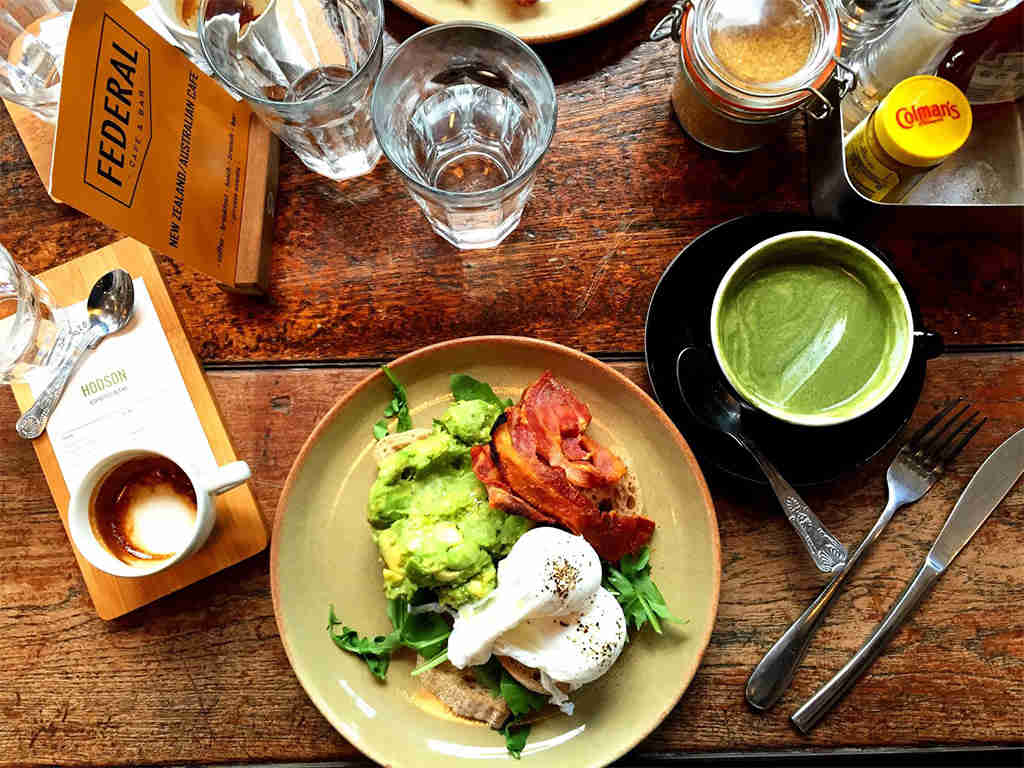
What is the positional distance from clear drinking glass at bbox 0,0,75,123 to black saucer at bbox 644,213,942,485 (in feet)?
3.58

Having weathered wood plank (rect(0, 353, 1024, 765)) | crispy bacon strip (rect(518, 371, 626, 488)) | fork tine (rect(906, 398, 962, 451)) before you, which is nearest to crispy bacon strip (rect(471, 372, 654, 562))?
crispy bacon strip (rect(518, 371, 626, 488))

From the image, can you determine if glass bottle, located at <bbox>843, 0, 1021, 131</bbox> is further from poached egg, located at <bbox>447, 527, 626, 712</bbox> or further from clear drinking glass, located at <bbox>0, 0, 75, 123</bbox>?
clear drinking glass, located at <bbox>0, 0, 75, 123</bbox>

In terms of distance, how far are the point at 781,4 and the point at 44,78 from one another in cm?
123

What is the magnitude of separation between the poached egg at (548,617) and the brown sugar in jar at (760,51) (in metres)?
0.70

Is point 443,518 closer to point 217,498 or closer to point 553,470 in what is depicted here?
point 553,470

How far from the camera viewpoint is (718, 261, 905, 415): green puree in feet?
3.81

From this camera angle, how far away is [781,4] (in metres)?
1.17

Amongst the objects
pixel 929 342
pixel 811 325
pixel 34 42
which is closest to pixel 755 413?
pixel 811 325

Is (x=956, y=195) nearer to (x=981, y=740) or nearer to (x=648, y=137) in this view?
(x=648, y=137)

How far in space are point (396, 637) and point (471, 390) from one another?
0.40 meters

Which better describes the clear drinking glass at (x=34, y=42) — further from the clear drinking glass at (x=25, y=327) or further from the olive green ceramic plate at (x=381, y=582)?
the olive green ceramic plate at (x=381, y=582)

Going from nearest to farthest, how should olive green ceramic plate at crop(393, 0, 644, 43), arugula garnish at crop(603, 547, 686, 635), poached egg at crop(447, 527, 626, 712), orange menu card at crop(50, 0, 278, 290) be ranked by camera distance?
orange menu card at crop(50, 0, 278, 290)
poached egg at crop(447, 527, 626, 712)
arugula garnish at crop(603, 547, 686, 635)
olive green ceramic plate at crop(393, 0, 644, 43)

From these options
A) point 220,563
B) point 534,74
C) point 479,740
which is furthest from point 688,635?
point 534,74

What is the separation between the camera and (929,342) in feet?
3.82
